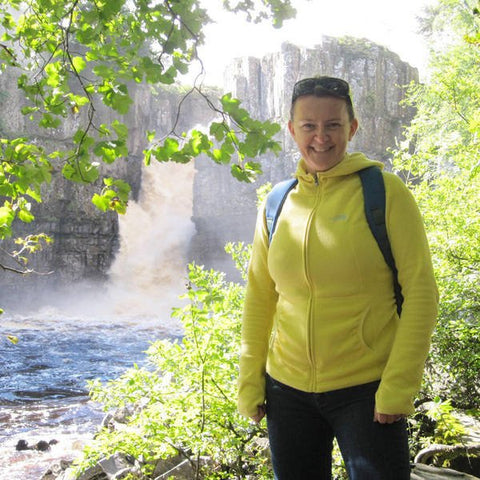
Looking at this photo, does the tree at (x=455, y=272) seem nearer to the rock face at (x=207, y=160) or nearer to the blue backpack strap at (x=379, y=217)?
the blue backpack strap at (x=379, y=217)

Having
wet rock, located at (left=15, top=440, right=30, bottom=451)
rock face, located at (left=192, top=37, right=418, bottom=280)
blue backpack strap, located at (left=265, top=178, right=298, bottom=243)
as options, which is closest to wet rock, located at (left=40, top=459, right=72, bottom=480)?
wet rock, located at (left=15, top=440, right=30, bottom=451)

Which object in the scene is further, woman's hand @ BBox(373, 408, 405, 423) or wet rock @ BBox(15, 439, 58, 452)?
wet rock @ BBox(15, 439, 58, 452)

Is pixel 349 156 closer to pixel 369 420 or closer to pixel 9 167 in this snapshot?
pixel 369 420

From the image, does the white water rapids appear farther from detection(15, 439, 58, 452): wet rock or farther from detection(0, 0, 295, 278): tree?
detection(0, 0, 295, 278): tree

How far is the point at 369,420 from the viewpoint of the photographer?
1429 millimetres

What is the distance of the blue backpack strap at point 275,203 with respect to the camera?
177 cm

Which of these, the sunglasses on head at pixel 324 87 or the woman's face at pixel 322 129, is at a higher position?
the sunglasses on head at pixel 324 87

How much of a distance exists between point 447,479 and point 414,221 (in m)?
2.14

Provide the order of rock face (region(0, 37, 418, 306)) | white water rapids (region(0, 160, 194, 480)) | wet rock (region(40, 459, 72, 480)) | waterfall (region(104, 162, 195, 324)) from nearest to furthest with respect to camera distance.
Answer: wet rock (region(40, 459, 72, 480)) → white water rapids (region(0, 160, 194, 480)) → rock face (region(0, 37, 418, 306)) → waterfall (region(104, 162, 195, 324))

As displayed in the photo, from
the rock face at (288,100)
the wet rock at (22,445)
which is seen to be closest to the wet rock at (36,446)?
the wet rock at (22,445)

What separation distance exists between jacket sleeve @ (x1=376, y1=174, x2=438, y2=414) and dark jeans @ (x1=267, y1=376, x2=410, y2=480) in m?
0.08

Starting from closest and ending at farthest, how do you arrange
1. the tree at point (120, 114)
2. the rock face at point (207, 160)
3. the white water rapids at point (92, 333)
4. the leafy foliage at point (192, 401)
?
1. the tree at point (120, 114)
2. the leafy foliage at point (192, 401)
3. the white water rapids at point (92, 333)
4. the rock face at point (207, 160)

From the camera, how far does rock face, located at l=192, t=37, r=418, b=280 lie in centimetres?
2669

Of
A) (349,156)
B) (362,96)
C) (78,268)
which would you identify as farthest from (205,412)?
(362,96)
